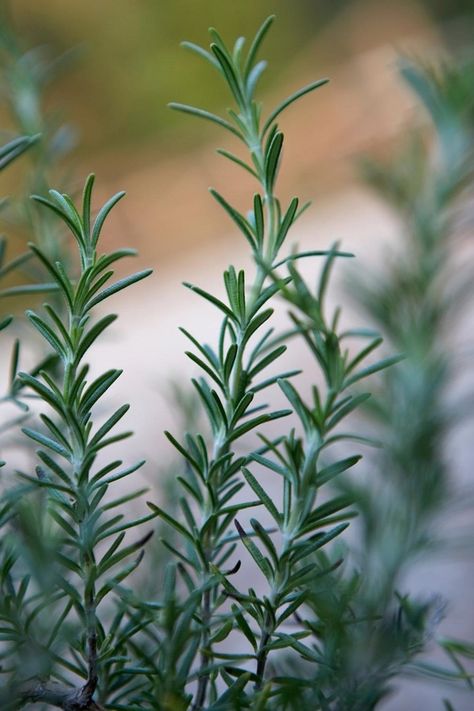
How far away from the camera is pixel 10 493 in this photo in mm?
243

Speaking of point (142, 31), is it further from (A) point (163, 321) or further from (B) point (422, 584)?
(B) point (422, 584)

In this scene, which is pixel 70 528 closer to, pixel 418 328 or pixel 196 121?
pixel 418 328

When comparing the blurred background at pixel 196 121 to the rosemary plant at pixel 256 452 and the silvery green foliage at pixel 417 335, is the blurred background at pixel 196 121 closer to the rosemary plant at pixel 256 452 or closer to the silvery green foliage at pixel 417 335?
the silvery green foliage at pixel 417 335

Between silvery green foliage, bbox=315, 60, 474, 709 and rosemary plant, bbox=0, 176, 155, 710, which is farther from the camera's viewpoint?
silvery green foliage, bbox=315, 60, 474, 709

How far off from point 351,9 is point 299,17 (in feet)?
0.65

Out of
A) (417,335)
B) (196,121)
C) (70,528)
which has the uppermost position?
(196,121)

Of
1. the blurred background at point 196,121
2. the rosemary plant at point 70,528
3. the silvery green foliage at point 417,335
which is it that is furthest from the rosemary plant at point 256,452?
the blurred background at point 196,121

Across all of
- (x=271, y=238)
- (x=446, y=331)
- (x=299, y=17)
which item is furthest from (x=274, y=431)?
(x=299, y=17)

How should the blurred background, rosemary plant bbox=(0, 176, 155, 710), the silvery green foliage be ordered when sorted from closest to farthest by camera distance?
1. rosemary plant bbox=(0, 176, 155, 710)
2. the silvery green foliage
3. the blurred background

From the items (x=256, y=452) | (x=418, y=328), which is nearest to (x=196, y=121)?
(x=418, y=328)

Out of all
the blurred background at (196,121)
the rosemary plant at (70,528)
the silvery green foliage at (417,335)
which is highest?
the blurred background at (196,121)

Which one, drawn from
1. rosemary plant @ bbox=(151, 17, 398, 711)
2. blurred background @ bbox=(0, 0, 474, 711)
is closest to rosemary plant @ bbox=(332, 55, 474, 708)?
rosemary plant @ bbox=(151, 17, 398, 711)

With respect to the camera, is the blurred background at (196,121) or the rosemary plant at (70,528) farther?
the blurred background at (196,121)

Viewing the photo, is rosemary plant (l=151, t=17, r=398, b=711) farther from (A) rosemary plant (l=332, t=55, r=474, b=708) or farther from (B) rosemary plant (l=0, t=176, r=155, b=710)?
(A) rosemary plant (l=332, t=55, r=474, b=708)
